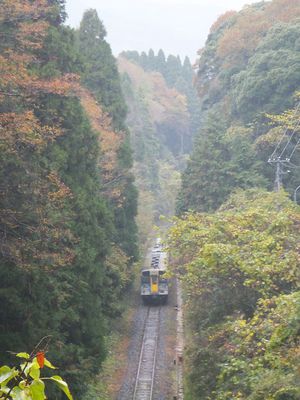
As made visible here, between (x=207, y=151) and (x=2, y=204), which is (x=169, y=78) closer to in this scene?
(x=207, y=151)

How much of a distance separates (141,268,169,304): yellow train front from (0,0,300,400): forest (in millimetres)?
1210

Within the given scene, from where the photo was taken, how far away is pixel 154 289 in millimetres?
28797

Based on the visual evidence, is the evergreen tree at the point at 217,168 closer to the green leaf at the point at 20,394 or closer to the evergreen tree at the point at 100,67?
the evergreen tree at the point at 100,67

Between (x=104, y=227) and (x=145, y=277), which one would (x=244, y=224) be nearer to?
(x=104, y=227)

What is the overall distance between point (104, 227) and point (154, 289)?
30.7 feet

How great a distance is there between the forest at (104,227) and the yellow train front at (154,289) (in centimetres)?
121

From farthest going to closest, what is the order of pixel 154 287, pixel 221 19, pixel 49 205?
pixel 221 19 → pixel 154 287 → pixel 49 205

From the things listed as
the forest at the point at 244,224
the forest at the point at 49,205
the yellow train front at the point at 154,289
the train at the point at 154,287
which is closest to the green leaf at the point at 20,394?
the forest at the point at 244,224

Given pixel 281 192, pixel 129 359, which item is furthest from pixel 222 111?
pixel 129 359

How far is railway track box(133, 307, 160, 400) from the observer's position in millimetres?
17944

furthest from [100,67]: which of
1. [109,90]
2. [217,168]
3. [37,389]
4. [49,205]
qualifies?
[37,389]

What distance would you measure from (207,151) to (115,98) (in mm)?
6482

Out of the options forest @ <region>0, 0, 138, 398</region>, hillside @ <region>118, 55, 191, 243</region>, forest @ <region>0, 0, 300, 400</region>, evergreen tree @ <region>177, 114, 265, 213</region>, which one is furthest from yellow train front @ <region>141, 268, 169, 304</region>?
hillside @ <region>118, 55, 191, 243</region>

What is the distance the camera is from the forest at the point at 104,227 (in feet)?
35.3
